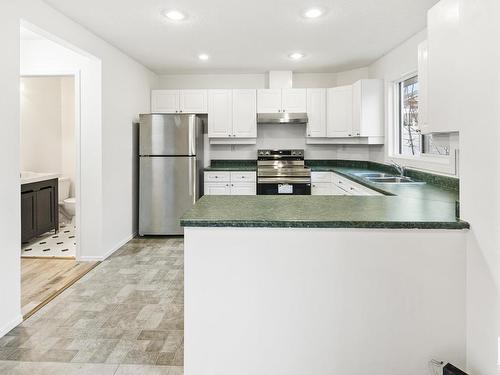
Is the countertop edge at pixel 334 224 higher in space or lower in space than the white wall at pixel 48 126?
lower

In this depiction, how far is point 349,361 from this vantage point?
5.65 ft

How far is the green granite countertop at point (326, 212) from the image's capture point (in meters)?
1.67

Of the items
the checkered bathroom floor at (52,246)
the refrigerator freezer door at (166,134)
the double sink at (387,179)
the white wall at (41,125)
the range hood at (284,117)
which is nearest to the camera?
the double sink at (387,179)

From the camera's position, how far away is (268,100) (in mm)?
5719

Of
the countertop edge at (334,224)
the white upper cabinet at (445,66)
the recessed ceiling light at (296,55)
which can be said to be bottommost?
the countertop edge at (334,224)

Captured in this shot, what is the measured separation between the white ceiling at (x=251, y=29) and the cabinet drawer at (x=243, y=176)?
1517mm

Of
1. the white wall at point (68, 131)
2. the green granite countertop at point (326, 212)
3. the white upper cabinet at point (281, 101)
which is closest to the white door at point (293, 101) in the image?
the white upper cabinet at point (281, 101)

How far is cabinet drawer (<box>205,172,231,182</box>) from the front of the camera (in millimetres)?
5578

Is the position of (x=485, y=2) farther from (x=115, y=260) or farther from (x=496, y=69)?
(x=115, y=260)

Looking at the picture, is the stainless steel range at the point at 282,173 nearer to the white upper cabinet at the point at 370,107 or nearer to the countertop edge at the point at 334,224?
the white upper cabinet at the point at 370,107

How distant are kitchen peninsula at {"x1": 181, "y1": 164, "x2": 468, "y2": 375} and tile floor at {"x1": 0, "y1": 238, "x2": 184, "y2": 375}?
595 millimetres

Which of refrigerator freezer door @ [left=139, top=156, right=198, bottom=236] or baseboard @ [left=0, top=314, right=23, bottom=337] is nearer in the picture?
baseboard @ [left=0, top=314, right=23, bottom=337]

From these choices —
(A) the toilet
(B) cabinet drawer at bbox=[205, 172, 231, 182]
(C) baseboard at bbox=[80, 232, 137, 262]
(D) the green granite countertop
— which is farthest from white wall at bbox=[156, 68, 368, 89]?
(D) the green granite countertop

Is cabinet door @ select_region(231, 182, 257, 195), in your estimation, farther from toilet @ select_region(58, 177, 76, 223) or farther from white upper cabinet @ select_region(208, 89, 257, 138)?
toilet @ select_region(58, 177, 76, 223)
